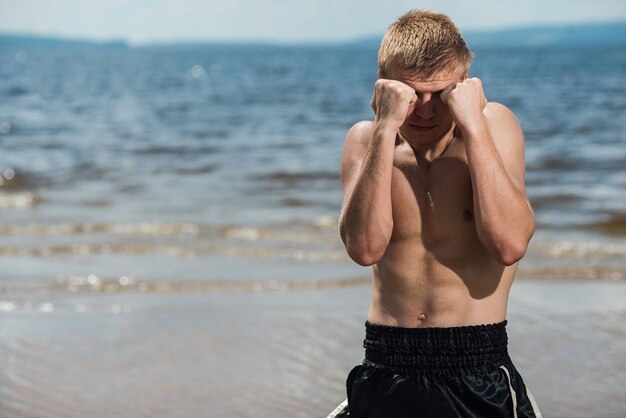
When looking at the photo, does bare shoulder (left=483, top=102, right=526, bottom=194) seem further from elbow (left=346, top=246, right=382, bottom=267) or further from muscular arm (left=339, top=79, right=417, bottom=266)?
elbow (left=346, top=246, right=382, bottom=267)

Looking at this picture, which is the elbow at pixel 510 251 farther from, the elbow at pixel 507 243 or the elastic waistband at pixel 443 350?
the elastic waistband at pixel 443 350

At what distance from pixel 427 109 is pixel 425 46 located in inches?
7.0

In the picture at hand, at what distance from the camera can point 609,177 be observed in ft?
44.5

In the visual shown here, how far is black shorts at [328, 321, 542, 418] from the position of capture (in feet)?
9.52

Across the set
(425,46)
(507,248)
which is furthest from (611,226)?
(425,46)

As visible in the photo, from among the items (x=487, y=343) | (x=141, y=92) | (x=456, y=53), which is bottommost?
(x=141, y=92)

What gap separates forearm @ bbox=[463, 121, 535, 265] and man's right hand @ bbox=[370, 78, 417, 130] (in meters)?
0.17

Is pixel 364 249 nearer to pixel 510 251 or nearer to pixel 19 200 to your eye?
pixel 510 251

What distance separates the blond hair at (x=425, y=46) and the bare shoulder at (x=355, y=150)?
30 cm

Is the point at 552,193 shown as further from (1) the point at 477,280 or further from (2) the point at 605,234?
(1) the point at 477,280

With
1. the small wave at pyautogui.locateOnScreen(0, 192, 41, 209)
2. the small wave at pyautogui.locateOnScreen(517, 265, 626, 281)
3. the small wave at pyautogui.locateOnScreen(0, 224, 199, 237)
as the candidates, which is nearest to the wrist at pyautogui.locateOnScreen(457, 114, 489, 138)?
the small wave at pyautogui.locateOnScreen(517, 265, 626, 281)

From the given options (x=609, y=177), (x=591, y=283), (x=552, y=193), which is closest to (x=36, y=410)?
(x=591, y=283)

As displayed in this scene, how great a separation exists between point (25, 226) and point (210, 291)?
3.95 metres

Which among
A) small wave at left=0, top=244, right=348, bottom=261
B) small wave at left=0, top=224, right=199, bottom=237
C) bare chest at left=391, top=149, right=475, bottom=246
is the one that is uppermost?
bare chest at left=391, top=149, right=475, bottom=246
